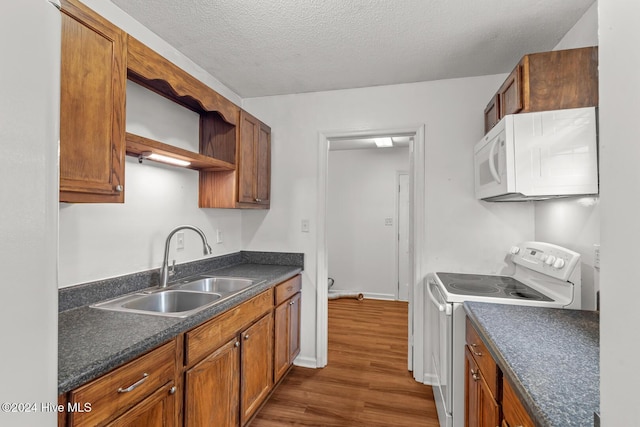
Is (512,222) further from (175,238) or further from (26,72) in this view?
(26,72)

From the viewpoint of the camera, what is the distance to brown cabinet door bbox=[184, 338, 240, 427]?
132 centimetres

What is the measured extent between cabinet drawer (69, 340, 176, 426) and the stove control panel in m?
1.87

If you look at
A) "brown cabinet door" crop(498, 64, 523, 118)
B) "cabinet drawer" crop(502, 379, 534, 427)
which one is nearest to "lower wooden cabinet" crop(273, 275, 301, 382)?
"cabinet drawer" crop(502, 379, 534, 427)

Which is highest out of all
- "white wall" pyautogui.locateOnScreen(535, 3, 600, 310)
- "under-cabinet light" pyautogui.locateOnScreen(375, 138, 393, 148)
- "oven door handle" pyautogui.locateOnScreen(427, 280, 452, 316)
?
"under-cabinet light" pyautogui.locateOnScreen(375, 138, 393, 148)

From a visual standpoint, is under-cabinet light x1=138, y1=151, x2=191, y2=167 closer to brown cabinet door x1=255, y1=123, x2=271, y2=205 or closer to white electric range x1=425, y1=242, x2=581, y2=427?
brown cabinet door x1=255, y1=123, x2=271, y2=205

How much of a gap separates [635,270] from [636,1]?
0.33 metres

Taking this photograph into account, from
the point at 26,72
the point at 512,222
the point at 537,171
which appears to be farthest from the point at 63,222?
the point at 512,222

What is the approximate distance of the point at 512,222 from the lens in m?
2.26

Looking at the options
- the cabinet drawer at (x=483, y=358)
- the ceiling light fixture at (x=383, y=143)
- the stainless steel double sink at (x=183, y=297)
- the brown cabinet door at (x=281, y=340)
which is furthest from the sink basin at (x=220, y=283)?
the ceiling light fixture at (x=383, y=143)

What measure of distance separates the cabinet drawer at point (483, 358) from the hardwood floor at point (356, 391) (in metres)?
0.82

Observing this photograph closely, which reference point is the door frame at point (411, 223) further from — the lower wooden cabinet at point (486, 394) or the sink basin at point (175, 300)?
the sink basin at point (175, 300)

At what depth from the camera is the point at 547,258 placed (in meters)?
1.69

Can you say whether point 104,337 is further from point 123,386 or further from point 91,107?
point 91,107

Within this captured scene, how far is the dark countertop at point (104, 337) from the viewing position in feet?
2.85
